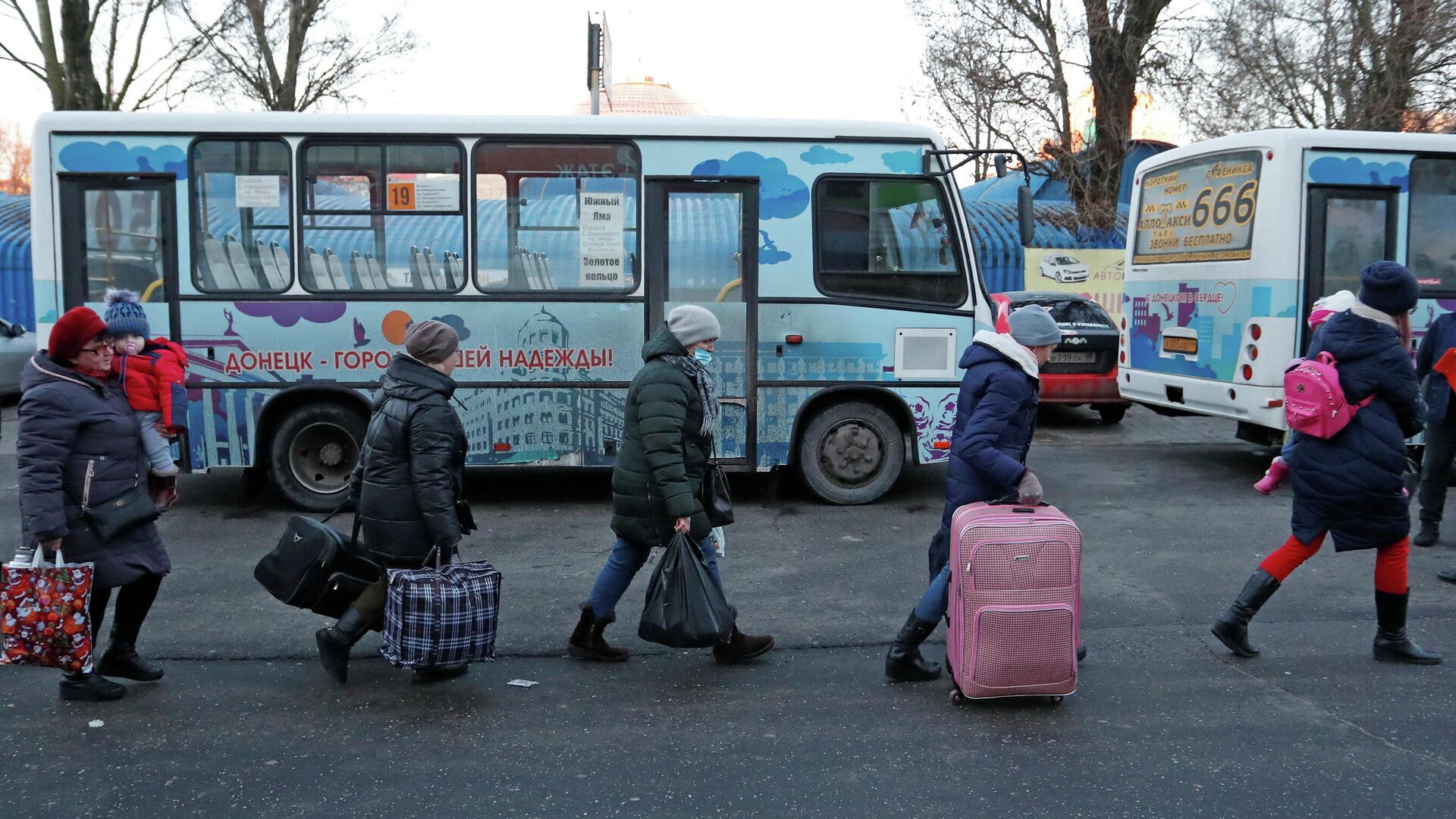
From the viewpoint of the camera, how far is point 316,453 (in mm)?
8727

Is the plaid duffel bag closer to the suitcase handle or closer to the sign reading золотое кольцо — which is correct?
the suitcase handle

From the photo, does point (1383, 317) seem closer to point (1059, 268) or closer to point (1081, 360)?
point (1081, 360)

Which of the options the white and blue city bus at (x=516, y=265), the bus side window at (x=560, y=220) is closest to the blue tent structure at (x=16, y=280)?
the white and blue city bus at (x=516, y=265)

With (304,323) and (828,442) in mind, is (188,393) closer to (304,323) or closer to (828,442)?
(304,323)

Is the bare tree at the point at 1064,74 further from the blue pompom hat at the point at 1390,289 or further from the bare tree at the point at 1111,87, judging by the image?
the blue pompom hat at the point at 1390,289

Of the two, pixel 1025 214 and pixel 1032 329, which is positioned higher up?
pixel 1025 214

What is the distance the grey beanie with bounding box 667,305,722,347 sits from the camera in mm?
5074

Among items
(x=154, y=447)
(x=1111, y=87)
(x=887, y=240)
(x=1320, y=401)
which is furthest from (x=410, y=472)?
(x=1111, y=87)

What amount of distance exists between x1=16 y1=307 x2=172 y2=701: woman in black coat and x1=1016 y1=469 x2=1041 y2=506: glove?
3.49 m

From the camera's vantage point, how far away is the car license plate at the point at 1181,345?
10.3 m

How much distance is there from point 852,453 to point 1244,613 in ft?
12.5

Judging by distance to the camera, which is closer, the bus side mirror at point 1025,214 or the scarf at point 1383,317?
the scarf at point 1383,317

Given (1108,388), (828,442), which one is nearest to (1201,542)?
(828,442)

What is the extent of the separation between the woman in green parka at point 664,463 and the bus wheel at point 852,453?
3.48 metres
